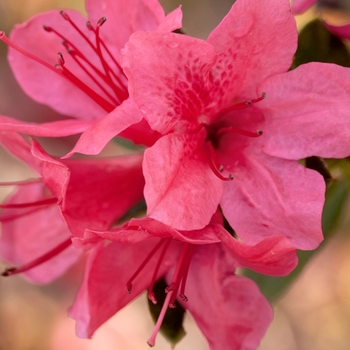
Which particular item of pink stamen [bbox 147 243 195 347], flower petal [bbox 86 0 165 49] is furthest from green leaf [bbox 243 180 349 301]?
flower petal [bbox 86 0 165 49]

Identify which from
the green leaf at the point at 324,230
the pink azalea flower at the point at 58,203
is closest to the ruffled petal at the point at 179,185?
the pink azalea flower at the point at 58,203

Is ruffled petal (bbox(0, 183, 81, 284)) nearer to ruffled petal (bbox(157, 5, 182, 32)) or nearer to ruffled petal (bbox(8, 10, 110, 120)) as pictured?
ruffled petal (bbox(8, 10, 110, 120))

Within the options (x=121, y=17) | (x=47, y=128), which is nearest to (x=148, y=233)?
(x=47, y=128)

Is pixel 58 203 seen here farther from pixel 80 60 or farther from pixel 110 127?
pixel 80 60

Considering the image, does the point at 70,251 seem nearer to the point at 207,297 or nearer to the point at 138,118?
the point at 207,297

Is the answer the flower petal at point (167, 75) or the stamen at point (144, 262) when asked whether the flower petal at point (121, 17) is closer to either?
the flower petal at point (167, 75)
